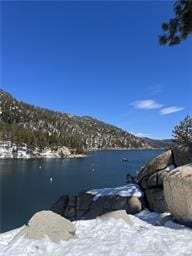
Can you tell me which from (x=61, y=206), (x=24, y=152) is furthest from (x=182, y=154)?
(x=24, y=152)

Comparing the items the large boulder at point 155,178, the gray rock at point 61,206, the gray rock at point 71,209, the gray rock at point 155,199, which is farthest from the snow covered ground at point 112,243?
the gray rock at point 61,206

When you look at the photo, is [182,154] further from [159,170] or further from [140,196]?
[140,196]

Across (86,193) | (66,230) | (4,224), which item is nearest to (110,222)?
(66,230)

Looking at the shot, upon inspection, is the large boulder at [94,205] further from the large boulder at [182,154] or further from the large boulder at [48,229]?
the large boulder at [48,229]

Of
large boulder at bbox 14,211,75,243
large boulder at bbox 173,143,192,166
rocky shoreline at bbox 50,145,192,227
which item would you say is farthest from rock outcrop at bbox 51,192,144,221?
large boulder at bbox 14,211,75,243

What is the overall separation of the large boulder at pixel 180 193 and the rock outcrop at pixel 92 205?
19.2ft

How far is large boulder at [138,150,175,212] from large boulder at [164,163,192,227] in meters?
5.16

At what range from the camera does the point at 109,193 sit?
59.6 ft

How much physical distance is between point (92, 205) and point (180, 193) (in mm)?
9798

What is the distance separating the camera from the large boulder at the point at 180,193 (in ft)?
30.5

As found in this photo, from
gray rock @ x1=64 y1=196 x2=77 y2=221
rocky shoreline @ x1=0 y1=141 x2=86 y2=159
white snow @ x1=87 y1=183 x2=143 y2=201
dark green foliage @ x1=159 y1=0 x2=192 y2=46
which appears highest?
rocky shoreline @ x1=0 y1=141 x2=86 y2=159

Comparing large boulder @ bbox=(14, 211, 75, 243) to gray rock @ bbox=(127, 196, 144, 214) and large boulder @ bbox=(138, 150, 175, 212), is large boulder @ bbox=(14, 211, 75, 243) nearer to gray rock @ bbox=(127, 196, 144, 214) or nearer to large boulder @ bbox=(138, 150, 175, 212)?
large boulder @ bbox=(138, 150, 175, 212)

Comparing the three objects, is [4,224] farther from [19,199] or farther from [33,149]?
[33,149]

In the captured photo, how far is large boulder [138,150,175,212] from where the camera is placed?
15.5 m
